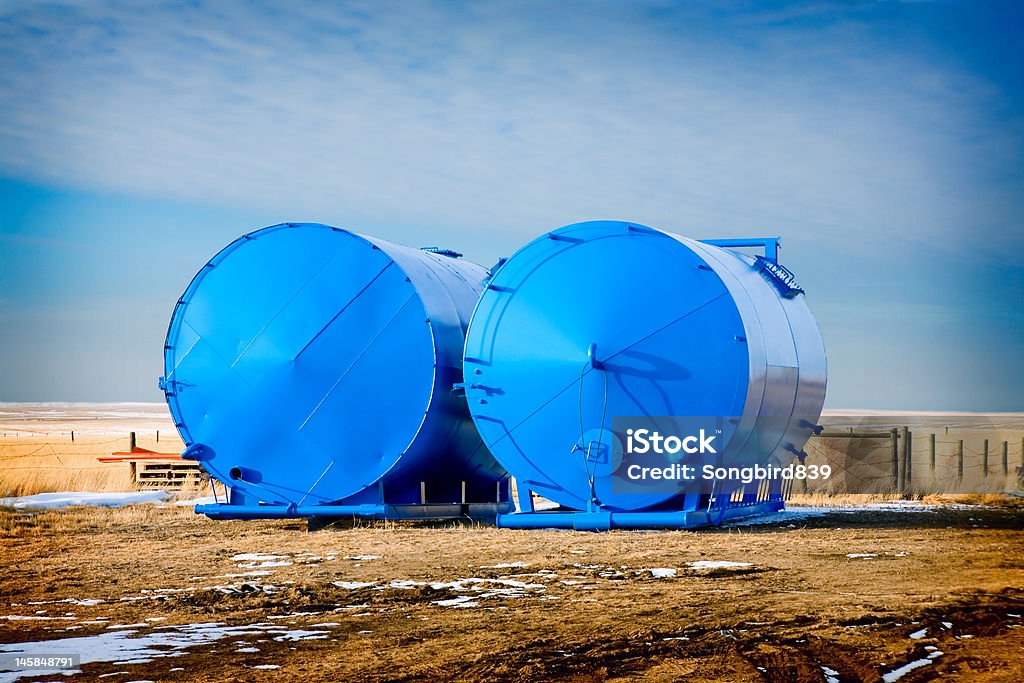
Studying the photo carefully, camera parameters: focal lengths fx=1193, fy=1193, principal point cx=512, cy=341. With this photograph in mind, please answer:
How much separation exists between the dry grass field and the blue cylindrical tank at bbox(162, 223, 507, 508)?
0.70 m

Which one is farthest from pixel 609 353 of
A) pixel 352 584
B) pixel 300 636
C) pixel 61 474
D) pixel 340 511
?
pixel 61 474

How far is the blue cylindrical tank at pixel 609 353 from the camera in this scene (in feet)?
41.1

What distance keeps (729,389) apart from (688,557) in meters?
2.21

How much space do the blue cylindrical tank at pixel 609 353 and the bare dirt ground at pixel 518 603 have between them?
3.19 ft

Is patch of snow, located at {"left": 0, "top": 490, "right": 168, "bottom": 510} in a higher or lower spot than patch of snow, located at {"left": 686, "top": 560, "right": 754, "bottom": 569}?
lower

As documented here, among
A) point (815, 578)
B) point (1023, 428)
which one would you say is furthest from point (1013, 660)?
point (1023, 428)

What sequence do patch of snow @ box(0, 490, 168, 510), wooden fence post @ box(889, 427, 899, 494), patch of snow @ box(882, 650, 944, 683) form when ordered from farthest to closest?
1. wooden fence post @ box(889, 427, 899, 494)
2. patch of snow @ box(0, 490, 168, 510)
3. patch of snow @ box(882, 650, 944, 683)

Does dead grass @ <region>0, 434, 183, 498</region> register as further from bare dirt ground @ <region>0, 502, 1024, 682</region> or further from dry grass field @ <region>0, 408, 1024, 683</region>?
bare dirt ground @ <region>0, 502, 1024, 682</region>

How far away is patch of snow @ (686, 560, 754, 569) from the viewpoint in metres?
10.3

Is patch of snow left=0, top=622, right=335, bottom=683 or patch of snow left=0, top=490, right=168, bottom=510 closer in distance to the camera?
patch of snow left=0, top=622, right=335, bottom=683

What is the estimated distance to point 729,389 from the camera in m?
12.4

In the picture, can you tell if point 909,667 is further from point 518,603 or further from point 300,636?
point 300,636

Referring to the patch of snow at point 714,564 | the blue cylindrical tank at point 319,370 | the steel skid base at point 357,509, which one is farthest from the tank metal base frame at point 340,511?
the patch of snow at point 714,564

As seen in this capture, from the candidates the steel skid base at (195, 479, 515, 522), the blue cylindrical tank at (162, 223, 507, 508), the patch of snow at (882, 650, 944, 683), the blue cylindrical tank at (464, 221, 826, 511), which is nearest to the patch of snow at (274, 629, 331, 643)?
the patch of snow at (882, 650, 944, 683)
